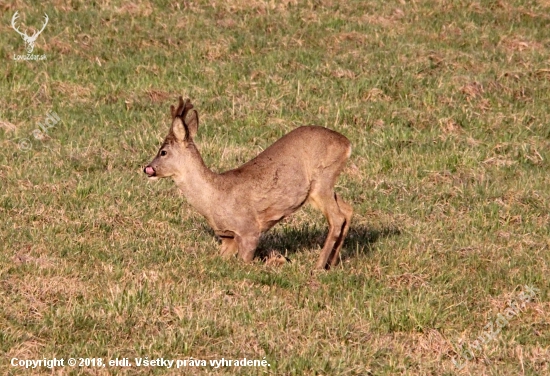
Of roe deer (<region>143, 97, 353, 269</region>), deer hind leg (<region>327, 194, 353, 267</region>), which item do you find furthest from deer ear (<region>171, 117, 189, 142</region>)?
deer hind leg (<region>327, 194, 353, 267</region>)

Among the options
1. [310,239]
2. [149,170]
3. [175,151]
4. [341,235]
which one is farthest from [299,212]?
[149,170]

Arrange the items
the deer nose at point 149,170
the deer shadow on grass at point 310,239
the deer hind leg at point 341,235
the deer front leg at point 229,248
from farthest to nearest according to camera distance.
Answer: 1. the deer shadow on grass at point 310,239
2. the deer hind leg at point 341,235
3. the deer front leg at point 229,248
4. the deer nose at point 149,170

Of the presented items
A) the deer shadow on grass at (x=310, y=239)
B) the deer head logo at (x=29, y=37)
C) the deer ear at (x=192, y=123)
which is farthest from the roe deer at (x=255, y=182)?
the deer head logo at (x=29, y=37)

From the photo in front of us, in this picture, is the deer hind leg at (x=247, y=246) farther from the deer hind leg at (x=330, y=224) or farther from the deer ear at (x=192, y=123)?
the deer ear at (x=192, y=123)

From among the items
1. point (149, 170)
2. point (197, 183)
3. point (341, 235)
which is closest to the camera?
point (149, 170)

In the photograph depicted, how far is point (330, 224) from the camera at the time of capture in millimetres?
9711

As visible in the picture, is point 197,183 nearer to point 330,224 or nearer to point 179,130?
point 179,130

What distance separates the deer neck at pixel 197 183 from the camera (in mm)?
9352

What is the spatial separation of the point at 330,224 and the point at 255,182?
2.66ft

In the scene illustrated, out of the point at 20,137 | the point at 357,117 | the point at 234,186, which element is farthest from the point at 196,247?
the point at 357,117

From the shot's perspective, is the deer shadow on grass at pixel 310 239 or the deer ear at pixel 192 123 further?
the deer shadow on grass at pixel 310 239

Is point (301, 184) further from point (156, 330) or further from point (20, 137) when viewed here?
point (20, 137)

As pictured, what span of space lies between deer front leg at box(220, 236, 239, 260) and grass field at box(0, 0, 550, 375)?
0.20 m

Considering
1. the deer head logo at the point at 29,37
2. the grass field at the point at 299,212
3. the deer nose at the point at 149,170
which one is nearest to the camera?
the grass field at the point at 299,212
